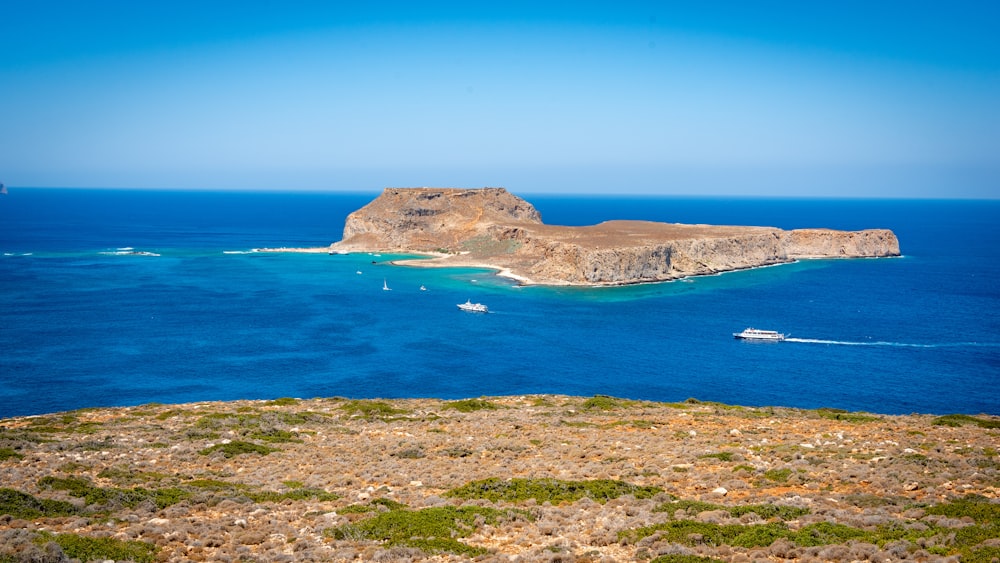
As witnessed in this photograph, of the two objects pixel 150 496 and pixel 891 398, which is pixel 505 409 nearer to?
pixel 150 496

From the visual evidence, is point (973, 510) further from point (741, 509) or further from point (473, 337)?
point (473, 337)

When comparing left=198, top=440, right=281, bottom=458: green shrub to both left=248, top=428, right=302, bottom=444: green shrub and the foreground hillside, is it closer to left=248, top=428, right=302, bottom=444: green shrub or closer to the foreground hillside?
the foreground hillside

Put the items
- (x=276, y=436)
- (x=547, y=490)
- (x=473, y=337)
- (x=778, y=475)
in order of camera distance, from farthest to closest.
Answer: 1. (x=473, y=337)
2. (x=276, y=436)
3. (x=778, y=475)
4. (x=547, y=490)

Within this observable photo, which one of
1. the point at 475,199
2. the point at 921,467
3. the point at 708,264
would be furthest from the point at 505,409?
the point at 475,199

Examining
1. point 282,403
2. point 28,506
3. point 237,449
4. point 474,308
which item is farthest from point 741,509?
point 474,308

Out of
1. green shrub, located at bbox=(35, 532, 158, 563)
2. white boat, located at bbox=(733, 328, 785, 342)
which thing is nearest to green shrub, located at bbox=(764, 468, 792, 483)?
green shrub, located at bbox=(35, 532, 158, 563)

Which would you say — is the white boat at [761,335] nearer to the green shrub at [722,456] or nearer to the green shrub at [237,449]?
the green shrub at [722,456]

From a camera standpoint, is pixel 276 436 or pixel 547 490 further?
pixel 276 436
